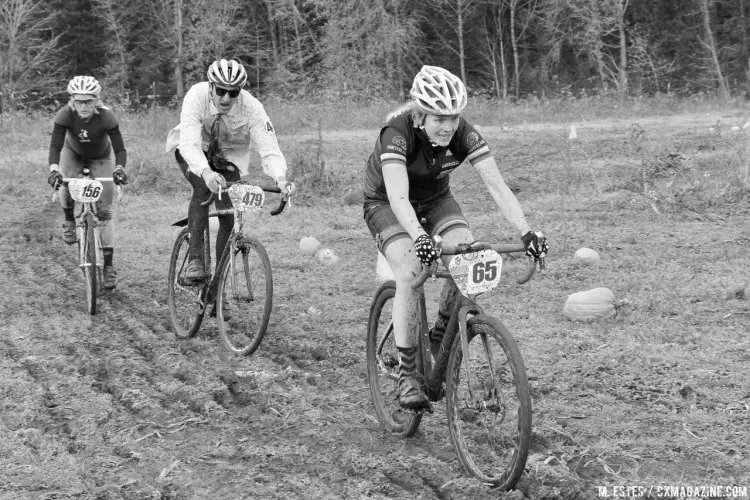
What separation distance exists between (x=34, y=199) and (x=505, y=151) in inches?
343

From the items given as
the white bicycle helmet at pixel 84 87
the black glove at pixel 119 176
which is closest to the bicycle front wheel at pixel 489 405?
the black glove at pixel 119 176

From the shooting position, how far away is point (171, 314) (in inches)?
299

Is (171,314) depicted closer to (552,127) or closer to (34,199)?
(34,199)

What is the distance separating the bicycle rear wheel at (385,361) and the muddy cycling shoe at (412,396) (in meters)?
0.24

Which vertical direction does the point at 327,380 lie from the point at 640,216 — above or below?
below

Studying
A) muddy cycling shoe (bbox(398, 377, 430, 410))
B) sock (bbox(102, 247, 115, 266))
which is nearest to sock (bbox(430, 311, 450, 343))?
muddy cycling shoe (bbox(398, 377, 430, 410))

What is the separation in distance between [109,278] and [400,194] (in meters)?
5.25

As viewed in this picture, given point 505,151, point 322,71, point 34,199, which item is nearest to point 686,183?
point 505,151

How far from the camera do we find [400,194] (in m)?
4.62

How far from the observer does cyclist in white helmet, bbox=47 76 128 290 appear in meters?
8.80

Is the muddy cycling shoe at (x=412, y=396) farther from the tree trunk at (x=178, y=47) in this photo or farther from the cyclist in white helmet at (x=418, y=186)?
the tree trunk at (x=178, y=47)

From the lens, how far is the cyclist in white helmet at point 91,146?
8.80 m

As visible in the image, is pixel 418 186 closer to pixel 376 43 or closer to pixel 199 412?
pixel 199 412

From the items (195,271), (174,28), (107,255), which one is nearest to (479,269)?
(195,271)
